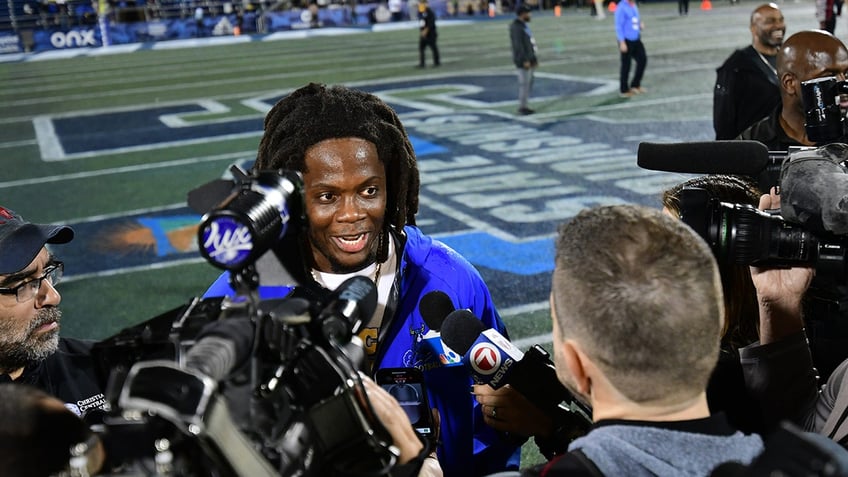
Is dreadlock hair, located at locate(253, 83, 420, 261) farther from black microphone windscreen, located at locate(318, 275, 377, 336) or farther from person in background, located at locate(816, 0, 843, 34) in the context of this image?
person in background, located at locate(816, 0, 843, 34)

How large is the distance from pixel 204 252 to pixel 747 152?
1.36m

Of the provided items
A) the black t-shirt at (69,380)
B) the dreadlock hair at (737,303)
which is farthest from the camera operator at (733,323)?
the black t-shirt at (69,380)

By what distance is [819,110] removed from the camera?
11.3 feet

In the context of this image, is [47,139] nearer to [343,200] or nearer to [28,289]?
[28,289]

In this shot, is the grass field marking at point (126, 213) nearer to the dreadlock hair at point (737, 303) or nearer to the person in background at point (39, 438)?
the dreadlock hair at point (737, 303)

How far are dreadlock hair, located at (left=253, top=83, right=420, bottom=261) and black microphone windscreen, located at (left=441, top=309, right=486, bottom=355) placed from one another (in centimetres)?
71

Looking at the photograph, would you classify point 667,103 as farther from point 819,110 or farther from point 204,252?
point 204,252

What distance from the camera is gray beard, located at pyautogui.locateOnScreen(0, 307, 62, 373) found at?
2.84 meters

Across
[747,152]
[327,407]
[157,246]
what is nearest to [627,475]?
[327,407]

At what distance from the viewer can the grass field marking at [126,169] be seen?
10.6 meters

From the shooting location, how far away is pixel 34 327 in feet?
9.59

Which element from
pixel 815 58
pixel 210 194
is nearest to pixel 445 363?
pixel 210 194

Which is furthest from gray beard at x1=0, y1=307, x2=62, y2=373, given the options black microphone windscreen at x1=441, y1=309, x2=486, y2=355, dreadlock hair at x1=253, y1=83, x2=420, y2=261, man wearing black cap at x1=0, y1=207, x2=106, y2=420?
black microphone windscreen at x1=441, y1=309, x2=486, y2=355

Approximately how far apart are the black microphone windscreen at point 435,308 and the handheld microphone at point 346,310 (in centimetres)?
81
